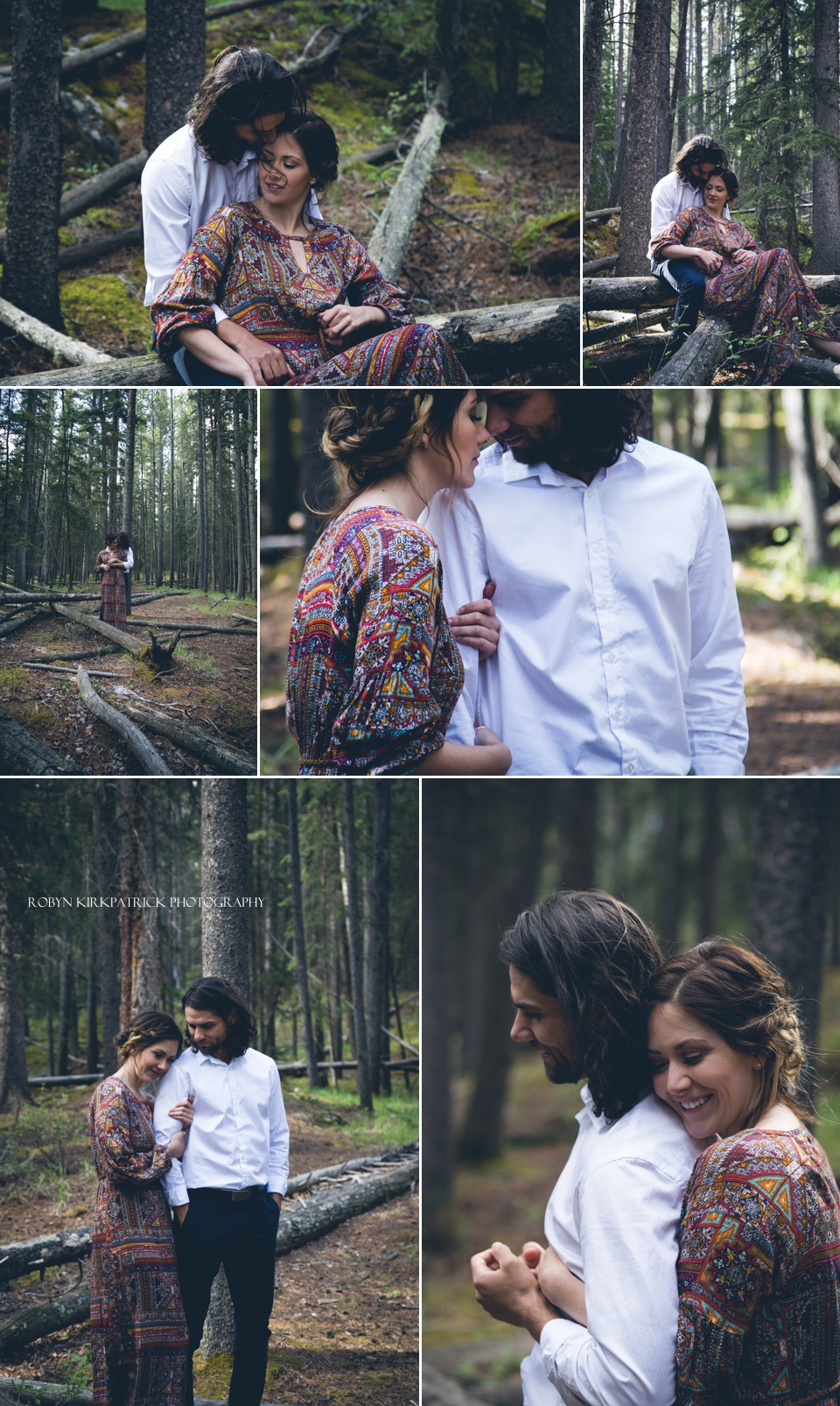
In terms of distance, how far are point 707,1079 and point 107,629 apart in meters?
2.38

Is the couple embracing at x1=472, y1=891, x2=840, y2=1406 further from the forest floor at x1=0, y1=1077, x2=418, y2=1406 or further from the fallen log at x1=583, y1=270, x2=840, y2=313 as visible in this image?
the fallen log at x1=583, y1=270, x2=840, y2=313

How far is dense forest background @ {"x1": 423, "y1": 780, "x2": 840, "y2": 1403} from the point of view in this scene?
4.72 meters

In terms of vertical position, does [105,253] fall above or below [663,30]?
below

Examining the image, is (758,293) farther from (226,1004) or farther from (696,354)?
(226,1004)

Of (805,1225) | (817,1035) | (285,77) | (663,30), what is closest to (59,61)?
(285,77)

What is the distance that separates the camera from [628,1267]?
198cm

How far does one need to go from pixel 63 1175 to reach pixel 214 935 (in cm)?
92

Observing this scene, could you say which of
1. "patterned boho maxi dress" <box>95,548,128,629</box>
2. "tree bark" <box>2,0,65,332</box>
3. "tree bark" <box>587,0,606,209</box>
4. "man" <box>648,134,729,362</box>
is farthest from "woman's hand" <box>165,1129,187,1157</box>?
"tree bark" <box>587,0,606,209</box>

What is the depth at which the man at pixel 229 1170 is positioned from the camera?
3.19m

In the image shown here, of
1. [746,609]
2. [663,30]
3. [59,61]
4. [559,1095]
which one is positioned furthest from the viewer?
[559,1095]

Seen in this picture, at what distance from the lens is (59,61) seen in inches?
173

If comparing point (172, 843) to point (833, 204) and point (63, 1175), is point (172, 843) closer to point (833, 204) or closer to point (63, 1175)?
point (63, 1175)

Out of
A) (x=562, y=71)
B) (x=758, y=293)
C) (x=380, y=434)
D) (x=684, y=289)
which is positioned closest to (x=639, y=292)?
(x=684, y=289)

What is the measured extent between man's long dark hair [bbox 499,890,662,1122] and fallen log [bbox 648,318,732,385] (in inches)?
92.8
